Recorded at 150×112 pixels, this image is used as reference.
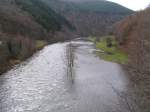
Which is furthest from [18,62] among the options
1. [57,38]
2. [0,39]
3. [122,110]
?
[57,38]

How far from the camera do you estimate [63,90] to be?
29297 millimetres

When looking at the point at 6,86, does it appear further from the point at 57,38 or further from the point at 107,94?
the point at 57,38

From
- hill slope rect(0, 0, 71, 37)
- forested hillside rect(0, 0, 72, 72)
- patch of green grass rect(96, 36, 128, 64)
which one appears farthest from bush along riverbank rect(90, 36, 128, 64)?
hill slope rect(0, 0, 71, 37)

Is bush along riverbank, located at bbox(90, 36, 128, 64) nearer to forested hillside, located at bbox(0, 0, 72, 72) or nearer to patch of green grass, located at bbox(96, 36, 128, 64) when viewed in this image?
patch of green grass, located at bbox(96, 36, 128, 64)

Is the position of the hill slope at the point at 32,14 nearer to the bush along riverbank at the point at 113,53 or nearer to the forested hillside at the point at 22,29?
the forested hillside at the point at 22,29

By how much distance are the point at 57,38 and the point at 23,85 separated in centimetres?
10902

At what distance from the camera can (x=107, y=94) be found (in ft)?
91.6

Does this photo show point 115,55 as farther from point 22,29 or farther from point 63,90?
point 22,29

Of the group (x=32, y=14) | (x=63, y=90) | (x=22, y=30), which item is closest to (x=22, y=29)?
(x=22, y=30)

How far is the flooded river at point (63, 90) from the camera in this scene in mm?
23375

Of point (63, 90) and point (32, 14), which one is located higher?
point (32, 14)

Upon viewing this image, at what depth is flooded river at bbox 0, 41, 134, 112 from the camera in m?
23.4

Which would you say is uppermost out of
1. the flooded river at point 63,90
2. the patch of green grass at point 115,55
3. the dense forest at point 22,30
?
the dense forest at point 22,30

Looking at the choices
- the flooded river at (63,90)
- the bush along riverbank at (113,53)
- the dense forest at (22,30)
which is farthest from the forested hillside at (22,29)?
the bush along riverbank at (113,53)
